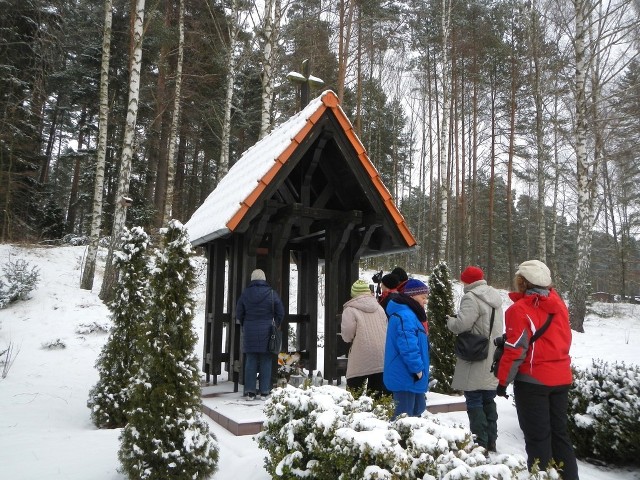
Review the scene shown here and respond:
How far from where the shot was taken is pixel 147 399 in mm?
3750

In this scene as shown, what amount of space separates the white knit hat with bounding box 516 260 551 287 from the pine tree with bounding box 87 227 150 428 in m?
4.24

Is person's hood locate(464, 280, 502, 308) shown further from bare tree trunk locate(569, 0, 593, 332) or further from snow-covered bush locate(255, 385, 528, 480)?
bare tree trunk locate(569, 0, 593, 332)

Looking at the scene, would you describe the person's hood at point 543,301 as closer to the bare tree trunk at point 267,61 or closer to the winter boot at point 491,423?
the winter boot at point 491,423

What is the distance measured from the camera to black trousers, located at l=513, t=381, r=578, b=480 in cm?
346

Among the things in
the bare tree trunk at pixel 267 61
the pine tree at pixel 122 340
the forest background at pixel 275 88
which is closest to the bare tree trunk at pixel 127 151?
the forest background at pixel 275 88

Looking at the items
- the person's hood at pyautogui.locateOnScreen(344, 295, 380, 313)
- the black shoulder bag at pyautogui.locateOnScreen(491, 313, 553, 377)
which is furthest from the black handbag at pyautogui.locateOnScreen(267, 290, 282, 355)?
the black shoulder bag at pyautogui.locateOnScreen(491, 313, 553, 377)

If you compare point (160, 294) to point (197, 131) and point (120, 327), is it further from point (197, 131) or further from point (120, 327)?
point (197, 131)

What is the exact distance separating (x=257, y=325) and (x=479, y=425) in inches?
Answer: 111

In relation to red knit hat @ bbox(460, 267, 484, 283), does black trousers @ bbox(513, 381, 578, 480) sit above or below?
below

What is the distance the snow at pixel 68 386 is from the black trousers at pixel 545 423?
80 centimetres

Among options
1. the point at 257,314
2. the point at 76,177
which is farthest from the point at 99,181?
the point at 76,177

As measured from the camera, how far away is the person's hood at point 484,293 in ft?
15.3

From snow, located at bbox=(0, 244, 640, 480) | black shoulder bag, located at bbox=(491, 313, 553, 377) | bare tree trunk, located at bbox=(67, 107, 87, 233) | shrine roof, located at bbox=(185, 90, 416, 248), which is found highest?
bare tree trunk, located at bbox=(67, 107, 87, 233)

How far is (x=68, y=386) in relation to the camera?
7.87 meters
